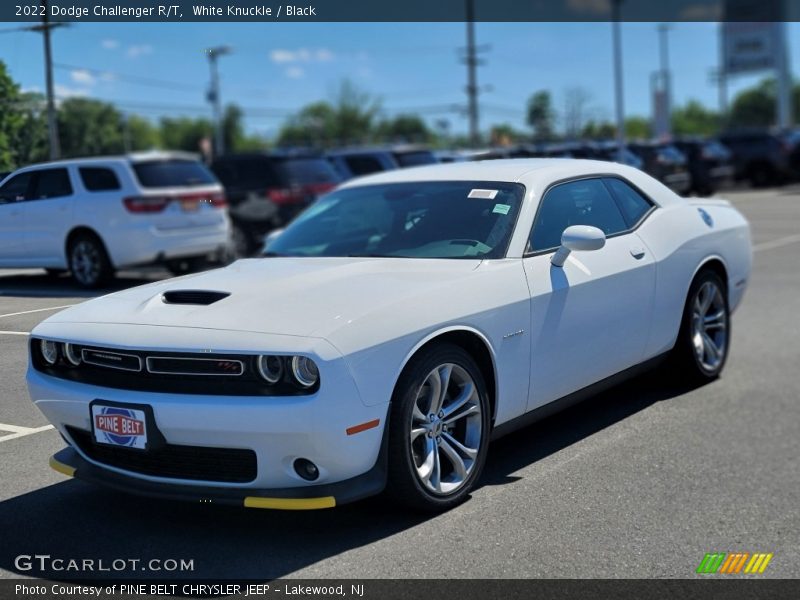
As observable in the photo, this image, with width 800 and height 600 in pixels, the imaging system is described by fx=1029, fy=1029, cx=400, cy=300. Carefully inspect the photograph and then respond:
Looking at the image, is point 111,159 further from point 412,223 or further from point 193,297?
point 193,297

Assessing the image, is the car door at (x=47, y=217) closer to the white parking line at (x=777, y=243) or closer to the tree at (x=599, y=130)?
the white parking line at (x=777, y=243)

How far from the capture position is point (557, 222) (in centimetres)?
546

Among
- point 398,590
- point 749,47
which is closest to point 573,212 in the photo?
point 398,590

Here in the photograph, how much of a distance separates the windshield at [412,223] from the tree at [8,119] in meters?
1.49

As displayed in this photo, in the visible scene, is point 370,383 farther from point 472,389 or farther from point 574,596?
point 574,596

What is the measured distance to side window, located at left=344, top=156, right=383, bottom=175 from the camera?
68.0 feet

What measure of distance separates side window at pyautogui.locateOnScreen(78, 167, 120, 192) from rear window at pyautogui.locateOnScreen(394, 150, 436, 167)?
13182 mm

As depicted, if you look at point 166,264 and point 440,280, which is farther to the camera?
point 166,264

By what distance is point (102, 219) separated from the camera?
6840 millimetres

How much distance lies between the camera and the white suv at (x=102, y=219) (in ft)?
17.7

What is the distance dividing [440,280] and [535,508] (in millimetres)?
1081

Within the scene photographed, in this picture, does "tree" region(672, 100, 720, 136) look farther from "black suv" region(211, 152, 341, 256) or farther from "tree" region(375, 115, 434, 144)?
"black suv" region(211, 152, 341, 256)

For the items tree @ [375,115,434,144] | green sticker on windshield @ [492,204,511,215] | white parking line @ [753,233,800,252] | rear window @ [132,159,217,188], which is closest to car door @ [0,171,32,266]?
green sticker on windshield @ [492,204,511,215]

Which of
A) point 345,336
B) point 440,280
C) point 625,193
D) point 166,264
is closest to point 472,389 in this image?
point 440,280
